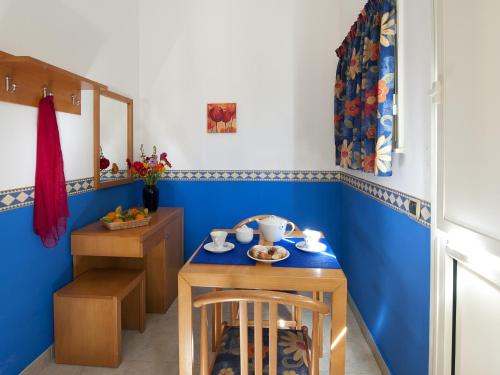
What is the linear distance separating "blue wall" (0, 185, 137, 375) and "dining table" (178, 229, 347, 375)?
0.96m

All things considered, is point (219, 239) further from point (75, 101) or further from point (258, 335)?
point (75, 101)

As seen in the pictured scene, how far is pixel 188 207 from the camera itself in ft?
10.4

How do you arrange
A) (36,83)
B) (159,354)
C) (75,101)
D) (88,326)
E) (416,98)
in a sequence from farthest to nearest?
(75,101), (159,354), (88,326), (36,83), (416,98)

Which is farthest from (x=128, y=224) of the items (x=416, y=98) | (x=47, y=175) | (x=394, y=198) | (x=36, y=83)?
(x=416, y=98)

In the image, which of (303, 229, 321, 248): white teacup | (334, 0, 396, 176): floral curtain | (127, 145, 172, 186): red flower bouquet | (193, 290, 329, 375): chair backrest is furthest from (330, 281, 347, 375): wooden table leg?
(127, 145, 172, 186): red flower bouquet

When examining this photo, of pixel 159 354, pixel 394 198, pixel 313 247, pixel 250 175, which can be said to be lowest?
pixel 159 354

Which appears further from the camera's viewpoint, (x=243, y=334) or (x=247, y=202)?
(x=247, y=202)

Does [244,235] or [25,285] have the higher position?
[244,235]

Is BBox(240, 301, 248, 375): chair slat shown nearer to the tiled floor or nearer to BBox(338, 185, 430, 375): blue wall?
BBox(338, 185, 430, 375): blue wall

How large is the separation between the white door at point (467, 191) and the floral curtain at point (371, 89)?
37cm

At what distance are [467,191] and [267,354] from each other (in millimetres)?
952

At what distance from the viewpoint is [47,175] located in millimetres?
1753

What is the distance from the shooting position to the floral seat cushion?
1.21 metres

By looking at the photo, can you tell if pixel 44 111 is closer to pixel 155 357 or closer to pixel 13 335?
pixel 13 335
